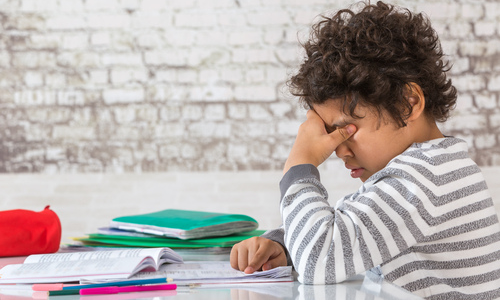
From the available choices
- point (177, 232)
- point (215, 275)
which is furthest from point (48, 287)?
point (177, 232)

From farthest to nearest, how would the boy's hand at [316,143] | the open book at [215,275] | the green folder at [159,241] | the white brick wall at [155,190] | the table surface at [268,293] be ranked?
the white brick wall at [155,190] → the green folder at [159,241] → the boy's hand at [316,143] → the open book at [215,275] → the table surface at [268,293]

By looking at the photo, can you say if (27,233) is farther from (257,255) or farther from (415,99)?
(415,99)

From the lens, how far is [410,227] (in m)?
0.79

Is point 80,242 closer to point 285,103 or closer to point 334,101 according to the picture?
point 334,101

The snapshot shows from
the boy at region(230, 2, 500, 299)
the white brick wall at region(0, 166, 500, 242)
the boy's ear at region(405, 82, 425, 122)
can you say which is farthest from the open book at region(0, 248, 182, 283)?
the white brick wall at region(0, 166, 500, 242)

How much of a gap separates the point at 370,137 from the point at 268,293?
1.34ft

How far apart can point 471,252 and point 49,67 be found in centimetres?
244

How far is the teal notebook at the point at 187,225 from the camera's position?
1059mm

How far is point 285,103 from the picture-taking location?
276 cm

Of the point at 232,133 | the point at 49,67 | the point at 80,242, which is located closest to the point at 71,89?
the point at 49,67

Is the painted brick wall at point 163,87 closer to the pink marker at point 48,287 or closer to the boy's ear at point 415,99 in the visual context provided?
the boy's ear at point 415,99

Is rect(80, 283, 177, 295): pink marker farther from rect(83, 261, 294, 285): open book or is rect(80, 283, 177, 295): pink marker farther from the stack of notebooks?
the stack of notebooks

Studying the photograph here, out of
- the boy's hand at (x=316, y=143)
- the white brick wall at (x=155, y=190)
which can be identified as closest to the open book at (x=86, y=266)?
the boy's hand at (x=316, y=143)

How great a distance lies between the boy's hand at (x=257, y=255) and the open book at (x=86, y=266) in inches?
4.2
